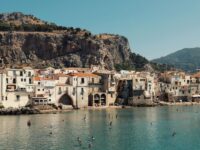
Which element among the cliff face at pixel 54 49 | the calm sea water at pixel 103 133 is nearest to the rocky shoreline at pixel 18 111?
the calm sea water at pixel 103 133

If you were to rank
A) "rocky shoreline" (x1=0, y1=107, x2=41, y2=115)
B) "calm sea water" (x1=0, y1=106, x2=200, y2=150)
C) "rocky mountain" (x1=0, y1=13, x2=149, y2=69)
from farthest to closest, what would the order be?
"rocky mountain" (x1=0, y1=13, x2=149, y2=69) < "rocky shoreline" (x1=0, y1=107, x2=41, y2=115) < "calm sea water" (x1=0, y1=106, x2=200, y2=150)

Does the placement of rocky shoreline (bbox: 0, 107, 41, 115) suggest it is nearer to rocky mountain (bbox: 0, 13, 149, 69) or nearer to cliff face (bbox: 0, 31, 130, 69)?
rocky mountain (bbox: 0, 13, 149, 69)

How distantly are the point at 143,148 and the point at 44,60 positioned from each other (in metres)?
91.8

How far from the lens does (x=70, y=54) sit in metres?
127

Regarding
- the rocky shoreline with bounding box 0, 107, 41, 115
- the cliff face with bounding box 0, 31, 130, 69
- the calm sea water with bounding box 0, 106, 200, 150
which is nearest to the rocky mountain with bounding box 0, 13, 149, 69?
the cliff face with bounding box 0, 31, 130, 69

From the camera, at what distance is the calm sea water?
3841 cm

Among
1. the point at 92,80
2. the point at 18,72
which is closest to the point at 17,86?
the point at 18,72

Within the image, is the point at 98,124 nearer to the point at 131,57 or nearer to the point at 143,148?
the point at 143,148

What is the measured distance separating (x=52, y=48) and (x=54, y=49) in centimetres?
66

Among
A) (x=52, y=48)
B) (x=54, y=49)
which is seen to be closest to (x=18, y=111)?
(x=54, y=49)

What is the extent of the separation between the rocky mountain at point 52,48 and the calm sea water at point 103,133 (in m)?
63.8

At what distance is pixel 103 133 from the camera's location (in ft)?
150

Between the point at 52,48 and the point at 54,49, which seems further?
the point at 52,48

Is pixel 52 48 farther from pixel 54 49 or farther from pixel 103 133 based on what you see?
pixel 103 133
